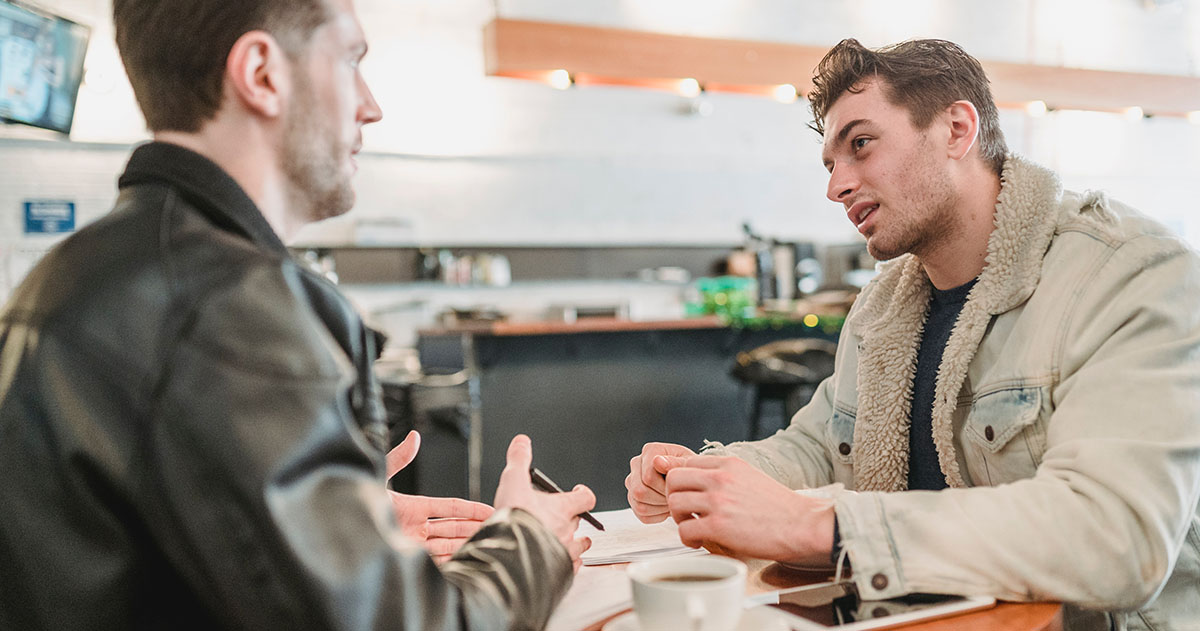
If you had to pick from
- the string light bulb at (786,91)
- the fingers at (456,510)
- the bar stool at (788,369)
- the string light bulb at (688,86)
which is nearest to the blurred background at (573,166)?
the string light bulb at (786,91)

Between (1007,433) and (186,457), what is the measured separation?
3.69 ft

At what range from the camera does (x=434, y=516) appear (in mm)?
1245

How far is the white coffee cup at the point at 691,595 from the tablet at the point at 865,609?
0.12 metres

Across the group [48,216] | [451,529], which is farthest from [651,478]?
[48,216]

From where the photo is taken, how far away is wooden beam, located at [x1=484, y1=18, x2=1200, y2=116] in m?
4.47

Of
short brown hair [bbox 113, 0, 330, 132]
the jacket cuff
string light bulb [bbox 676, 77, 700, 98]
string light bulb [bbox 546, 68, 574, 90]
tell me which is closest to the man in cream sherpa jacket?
the jacket cuff

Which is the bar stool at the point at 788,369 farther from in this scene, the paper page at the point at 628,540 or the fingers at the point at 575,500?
the fingers at the point at 575,500

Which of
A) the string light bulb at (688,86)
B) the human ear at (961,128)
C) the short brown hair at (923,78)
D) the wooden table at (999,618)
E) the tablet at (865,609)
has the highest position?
the string light bulb at (688,86)

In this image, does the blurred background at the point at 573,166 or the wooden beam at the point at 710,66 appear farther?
the blurred background at the point at 573,166

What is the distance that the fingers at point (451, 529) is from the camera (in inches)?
47.4

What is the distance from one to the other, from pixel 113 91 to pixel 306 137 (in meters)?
6.21

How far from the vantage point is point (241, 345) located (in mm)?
699

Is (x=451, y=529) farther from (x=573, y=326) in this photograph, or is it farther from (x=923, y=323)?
(x=573, y=326)

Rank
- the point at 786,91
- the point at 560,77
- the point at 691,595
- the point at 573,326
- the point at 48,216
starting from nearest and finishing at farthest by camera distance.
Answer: the point at 691,595
the point at 573,326
the point at 560,77
the point at 786,91
the point at 48,216
